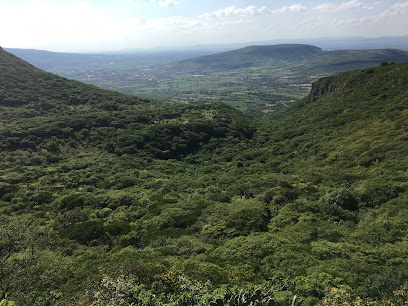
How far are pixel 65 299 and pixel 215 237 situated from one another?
40.0ft

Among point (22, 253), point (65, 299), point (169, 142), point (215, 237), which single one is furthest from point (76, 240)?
point (169, 142)

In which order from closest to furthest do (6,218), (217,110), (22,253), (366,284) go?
1. (366,284)
2. (22,253)
3. (6,218)
4. (217,110)

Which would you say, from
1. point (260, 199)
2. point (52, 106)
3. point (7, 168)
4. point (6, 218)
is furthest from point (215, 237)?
point (52, 106)

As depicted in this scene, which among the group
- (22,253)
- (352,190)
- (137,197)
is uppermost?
(352,190)

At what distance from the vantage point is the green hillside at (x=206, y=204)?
40.8 ft

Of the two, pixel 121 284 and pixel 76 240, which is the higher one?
pixel 121 284

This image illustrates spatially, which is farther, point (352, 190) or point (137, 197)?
point (137, 197)

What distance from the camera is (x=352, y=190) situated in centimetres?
2455

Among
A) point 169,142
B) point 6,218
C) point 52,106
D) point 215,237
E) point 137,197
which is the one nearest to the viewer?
point 215,237

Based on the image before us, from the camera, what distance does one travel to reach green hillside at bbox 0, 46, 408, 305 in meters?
12.4

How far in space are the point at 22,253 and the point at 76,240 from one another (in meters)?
5.27

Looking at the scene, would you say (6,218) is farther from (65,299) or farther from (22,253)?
(65,299)

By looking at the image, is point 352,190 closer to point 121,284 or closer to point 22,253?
point 121,284

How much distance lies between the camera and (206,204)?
30.2 m
